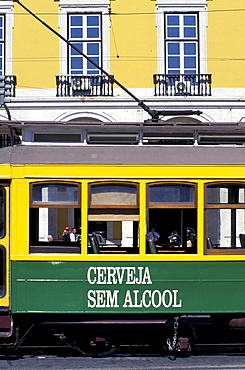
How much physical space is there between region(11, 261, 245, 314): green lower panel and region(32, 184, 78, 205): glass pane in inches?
28.9

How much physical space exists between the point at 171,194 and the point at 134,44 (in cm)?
1427

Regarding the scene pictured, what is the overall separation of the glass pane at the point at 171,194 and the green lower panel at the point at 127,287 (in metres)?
0.75

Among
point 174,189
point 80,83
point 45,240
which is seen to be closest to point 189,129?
point 174,189

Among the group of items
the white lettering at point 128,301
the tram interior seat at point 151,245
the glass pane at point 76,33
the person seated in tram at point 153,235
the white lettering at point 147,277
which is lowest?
the white lettering at point 128,301

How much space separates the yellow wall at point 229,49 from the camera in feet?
67.9

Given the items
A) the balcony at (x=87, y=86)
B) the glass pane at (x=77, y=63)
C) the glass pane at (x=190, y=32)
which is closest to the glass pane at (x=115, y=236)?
the balcony at (x=87, y=86)

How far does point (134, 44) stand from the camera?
818 inches

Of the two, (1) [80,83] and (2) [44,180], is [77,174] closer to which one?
(2) [44,180]

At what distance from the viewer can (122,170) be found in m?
7.37

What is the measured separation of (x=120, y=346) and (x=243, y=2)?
15.7 m

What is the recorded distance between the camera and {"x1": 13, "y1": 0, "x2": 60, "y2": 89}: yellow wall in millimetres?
20734

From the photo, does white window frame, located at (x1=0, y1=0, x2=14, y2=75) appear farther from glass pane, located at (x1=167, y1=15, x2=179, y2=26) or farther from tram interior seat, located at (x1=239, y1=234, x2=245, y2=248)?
tram interior seat, located at (x1=239, y1=234, x2=245, y2=248)

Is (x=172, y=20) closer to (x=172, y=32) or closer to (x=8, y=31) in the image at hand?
(x=172, y=32)

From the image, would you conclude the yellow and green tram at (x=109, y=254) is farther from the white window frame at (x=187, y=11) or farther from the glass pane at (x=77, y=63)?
the white window frame at (x=187, y=11)
